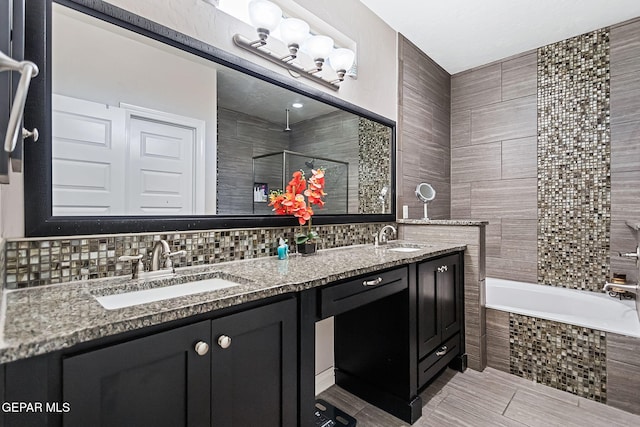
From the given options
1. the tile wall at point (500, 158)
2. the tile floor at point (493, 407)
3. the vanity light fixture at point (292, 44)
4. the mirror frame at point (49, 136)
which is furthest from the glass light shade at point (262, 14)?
the tile wall at point (500, 158)

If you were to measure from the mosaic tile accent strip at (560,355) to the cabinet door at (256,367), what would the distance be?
6.07ft

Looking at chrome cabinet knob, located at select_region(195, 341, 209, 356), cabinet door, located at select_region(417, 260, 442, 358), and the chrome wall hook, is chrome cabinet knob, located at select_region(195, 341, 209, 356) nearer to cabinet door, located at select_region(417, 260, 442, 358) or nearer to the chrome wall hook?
the chrome wall hook

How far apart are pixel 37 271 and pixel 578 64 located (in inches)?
152

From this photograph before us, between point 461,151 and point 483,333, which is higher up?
point 461,151

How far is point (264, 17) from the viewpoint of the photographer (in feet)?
5.45

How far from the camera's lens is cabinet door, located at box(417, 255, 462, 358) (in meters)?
1.89

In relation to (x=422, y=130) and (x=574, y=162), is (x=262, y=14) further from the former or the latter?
(x=574, y=162)

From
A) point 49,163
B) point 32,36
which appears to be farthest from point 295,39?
point 49,163

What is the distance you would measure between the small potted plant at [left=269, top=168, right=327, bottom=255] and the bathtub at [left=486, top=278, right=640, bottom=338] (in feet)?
4.95

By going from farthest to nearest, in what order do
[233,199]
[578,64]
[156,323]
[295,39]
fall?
[578,64] → [295,39] → [233,199] → [156,323]

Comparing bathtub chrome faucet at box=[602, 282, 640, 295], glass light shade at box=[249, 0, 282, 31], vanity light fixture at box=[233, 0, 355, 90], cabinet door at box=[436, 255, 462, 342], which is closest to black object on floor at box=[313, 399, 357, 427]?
cabinet door at box=[436, 255, 462, 342]

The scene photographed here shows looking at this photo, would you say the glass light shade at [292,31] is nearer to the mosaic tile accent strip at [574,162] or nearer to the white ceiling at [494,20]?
the white ceiling at [494,20]

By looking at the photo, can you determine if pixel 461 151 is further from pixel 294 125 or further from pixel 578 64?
pixel 294 125

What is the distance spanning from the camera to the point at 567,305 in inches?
106
